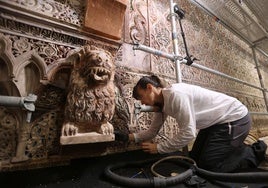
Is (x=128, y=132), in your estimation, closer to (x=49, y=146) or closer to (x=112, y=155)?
(x=112, y=155)

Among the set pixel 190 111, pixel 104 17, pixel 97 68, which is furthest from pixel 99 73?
pixel 190 111

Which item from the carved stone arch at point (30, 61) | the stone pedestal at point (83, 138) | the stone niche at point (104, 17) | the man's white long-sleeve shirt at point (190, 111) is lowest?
the stone pedestal at point (83, 138)

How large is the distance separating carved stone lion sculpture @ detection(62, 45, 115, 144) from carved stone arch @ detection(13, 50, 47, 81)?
15 cm

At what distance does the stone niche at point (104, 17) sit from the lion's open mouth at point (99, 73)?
34cm

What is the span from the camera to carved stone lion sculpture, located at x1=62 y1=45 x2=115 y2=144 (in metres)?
0.70

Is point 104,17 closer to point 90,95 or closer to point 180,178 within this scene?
point 90,95

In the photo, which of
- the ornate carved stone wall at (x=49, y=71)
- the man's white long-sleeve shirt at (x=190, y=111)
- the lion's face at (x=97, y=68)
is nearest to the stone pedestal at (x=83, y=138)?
the ornate carved stone wall at (x=49, y=71)

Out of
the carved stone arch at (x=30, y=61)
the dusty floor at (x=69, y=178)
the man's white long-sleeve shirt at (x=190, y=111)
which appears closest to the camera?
the dusty floor at (x=69, y=178)

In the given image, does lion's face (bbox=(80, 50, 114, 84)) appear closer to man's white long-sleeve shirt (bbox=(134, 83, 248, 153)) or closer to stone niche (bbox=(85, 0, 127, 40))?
stone niche (bbox=(85, 0, 127, 40))

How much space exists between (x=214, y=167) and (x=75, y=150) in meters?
0.78

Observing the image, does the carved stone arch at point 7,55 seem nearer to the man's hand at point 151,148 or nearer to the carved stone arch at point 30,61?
the carved stone arch at point 30,61

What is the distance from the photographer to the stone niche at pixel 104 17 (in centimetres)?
88

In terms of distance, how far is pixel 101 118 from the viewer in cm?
73

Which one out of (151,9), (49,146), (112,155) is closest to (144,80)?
(112,155)
